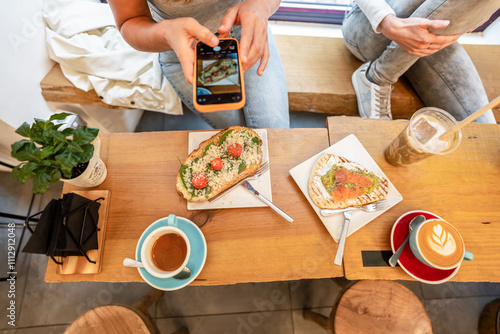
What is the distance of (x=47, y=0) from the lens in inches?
59.4

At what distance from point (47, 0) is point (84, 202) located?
138 cm

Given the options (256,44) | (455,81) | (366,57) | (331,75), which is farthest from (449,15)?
(256,44)

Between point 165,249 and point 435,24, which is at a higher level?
point 435,24

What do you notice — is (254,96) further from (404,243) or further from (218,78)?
(404,243)

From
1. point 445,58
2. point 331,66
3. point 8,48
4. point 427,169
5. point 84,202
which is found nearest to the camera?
point 84,202

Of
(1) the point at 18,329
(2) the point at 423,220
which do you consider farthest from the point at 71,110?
(2) the point at 423,220

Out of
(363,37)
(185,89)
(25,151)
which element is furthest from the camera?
(363,37)

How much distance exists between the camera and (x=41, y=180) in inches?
30.3

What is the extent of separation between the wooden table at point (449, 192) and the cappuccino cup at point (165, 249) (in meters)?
0.59

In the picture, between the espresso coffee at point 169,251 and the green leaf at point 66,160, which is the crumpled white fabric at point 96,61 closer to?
the green leaf at point 66,160

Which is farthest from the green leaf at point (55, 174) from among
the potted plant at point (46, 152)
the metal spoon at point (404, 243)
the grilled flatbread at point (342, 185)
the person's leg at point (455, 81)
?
the person's leg at point (455, 81)

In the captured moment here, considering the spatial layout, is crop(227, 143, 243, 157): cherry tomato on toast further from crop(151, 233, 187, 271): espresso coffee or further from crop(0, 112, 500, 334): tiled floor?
crop(0, 112, 500, 334): tiled floor

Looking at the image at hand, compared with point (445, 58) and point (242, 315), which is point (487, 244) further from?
point (242, 315)

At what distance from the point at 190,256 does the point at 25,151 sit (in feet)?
1.95
